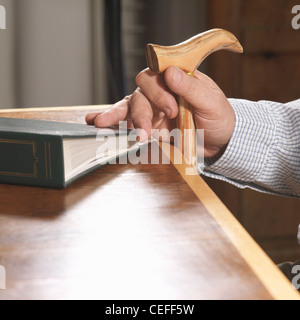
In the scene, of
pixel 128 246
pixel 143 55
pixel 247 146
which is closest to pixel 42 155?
pixel 128 246

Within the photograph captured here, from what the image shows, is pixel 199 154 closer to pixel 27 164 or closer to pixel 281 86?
pixel 27 164

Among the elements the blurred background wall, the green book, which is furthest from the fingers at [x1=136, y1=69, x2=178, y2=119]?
the blurred background wall

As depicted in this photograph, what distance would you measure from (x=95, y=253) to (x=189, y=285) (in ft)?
0.27

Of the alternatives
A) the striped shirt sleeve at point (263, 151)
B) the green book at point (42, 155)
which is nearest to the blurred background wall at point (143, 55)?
the striped shirt sleeve at point (263, 151)

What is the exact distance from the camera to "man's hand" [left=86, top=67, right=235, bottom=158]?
0.69 metres

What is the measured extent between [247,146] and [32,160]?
0.52 metres

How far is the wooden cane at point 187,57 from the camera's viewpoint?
64 centimetres

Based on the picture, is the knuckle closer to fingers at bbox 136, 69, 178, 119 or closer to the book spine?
fingers at bbox 136, 69, 178, 119

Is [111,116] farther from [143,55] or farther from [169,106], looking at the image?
[143,55]

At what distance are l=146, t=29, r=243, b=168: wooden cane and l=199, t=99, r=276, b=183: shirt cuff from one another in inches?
8.4

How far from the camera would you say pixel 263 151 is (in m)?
0.95

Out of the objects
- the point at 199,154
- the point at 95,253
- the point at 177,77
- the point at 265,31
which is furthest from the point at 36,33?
the point at 95,253

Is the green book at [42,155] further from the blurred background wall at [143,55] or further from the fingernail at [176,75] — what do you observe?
the blurred background wall at [143,55]

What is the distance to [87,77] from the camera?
2.04 metres
